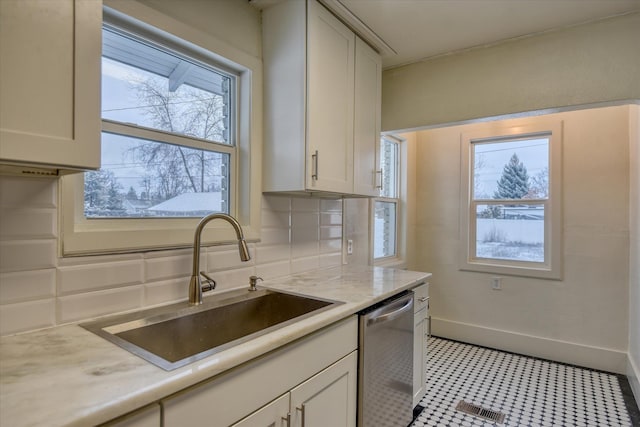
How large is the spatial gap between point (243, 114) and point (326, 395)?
4.64 feet

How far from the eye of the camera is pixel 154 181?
1521 millimetres

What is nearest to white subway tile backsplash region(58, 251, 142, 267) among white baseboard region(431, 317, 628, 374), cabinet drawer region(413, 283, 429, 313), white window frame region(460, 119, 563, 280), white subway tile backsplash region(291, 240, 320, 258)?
white subway tile backsplash region(291, 240, 320, 258)

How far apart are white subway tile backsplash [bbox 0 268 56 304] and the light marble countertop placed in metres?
0.11

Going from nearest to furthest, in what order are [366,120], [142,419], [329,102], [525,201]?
[142,419] → [329,102] → [366,120] → [525,201]

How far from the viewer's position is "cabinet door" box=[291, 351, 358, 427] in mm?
1196

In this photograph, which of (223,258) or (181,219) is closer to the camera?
Result: (181,219)

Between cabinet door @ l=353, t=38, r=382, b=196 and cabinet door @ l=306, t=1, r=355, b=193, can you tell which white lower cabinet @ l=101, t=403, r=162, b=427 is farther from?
cabinet door @ l=353, t=38, r=382, b=196

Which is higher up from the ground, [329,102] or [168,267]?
[329,102]

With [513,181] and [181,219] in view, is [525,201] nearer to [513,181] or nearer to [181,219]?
[513,181]

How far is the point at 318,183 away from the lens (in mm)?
1833

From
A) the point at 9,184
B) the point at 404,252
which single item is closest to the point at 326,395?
the point at 9,184

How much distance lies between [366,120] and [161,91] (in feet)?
4.07

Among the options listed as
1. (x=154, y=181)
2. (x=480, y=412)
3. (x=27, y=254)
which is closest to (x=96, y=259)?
(x=27, y=254)

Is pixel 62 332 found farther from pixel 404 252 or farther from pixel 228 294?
pixel 404 252
